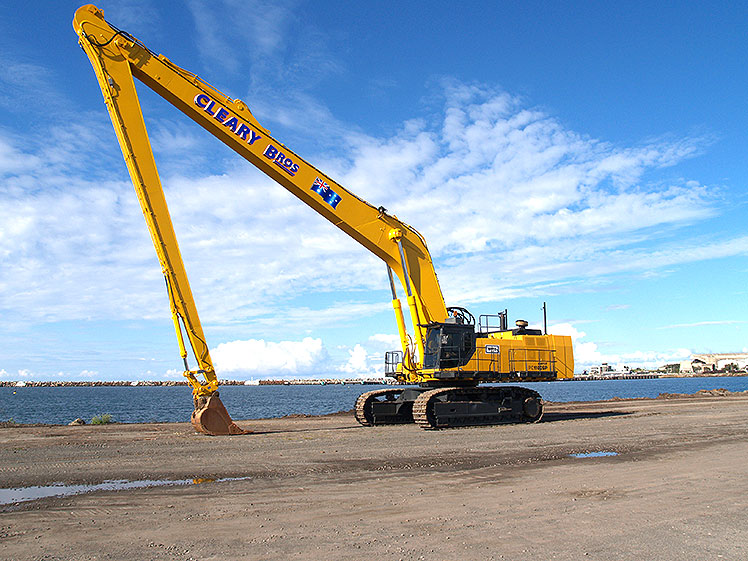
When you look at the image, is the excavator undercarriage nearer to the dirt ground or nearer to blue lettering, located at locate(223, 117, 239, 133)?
the dirt ground

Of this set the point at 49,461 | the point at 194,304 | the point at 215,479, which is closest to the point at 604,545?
the point at 215,479

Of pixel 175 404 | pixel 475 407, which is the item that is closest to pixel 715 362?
pixel 175 404

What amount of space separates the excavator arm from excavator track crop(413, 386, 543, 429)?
63.9 inches

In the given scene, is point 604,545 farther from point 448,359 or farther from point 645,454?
point 448,359

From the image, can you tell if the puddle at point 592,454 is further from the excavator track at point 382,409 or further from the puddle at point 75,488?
the excavator track at point 382,409

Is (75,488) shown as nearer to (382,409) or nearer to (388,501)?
(388,501)

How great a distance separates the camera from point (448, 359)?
19281 millimetres

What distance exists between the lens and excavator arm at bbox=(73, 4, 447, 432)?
16.0 metres

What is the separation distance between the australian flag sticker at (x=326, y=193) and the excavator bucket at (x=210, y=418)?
6.80 m

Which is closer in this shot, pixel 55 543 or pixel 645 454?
pixel 55 543

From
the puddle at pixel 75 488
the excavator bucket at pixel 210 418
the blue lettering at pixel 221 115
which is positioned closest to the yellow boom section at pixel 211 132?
the blue lettering at pixel 221 115

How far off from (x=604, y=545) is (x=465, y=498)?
8.38 ft

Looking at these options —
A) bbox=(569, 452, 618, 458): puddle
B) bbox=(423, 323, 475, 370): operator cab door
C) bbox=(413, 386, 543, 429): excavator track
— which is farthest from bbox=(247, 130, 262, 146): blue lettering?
bbox=(569, 452, 618, 458): puddle

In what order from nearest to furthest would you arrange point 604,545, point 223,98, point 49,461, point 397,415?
point 604,545 → point 49,461 → point 223,98 → point 397,415
